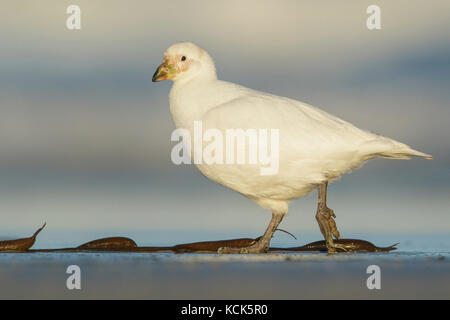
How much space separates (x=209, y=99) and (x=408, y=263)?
11.7 ft

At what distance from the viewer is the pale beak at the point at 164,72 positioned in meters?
11.0

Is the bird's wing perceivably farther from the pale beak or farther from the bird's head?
the pale beak

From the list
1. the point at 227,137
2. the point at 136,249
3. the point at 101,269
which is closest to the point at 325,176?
the point at 227,137

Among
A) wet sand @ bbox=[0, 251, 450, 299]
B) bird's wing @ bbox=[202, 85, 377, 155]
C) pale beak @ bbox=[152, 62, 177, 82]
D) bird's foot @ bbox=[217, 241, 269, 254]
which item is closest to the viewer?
wet sand @ bbox=[0, 251, 450, 299]

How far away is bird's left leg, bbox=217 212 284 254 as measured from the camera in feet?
35.1

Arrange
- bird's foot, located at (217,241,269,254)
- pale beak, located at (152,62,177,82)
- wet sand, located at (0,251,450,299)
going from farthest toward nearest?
pale beak, located at (152,62,177,82), bird's foot, located at (217,241,269,254), wet sand, located at (0,251,450,299)

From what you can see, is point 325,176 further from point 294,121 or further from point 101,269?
point 101,269

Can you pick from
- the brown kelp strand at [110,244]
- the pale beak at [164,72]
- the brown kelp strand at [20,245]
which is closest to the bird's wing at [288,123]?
the pale beak at [164,72]

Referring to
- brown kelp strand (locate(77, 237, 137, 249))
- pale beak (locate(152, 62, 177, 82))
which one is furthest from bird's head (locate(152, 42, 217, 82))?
brown kelp strand (locate(77, 237, 137, 249))

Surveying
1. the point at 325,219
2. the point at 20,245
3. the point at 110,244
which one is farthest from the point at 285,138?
the point at 20,245

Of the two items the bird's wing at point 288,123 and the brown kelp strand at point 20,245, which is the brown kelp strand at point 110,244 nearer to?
the brown kelp strand at point 20,245

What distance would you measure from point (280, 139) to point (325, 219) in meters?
1.36

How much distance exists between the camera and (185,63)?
11039 mm

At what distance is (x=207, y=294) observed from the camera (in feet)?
22.9
